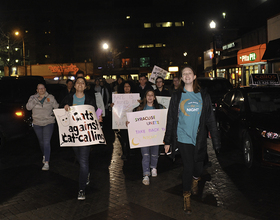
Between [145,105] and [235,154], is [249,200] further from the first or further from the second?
[235,154]

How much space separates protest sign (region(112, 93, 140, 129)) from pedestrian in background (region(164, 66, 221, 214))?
10.2 feet

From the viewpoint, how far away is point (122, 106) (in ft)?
25.0

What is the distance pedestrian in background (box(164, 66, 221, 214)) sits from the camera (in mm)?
4328

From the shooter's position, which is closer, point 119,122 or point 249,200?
point 249,200

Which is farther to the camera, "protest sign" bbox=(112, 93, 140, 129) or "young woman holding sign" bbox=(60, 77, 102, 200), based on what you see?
"protest sign" bbox=(112, 93, 140, 129)

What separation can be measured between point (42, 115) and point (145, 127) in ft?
7.76

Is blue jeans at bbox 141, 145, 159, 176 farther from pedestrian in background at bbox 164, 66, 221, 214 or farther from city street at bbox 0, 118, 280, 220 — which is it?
pedestrian in background at bbox 164, 66, 221, 214

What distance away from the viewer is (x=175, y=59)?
63.6 metres

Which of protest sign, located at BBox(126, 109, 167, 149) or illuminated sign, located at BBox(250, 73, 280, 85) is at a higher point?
illuminated sign, located at BBox(250, 73, 280, 85)

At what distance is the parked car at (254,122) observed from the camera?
5.80 meters

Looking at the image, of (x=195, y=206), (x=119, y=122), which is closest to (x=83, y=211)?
(x=195, y=206)

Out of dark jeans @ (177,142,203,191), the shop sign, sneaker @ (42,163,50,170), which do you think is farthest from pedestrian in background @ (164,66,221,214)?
the shop sign

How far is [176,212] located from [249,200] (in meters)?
1.26

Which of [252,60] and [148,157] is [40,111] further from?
[252,60]
